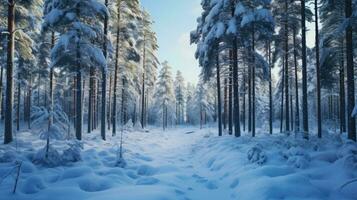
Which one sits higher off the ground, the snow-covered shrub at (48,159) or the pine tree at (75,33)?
the pine tree at (75,33)

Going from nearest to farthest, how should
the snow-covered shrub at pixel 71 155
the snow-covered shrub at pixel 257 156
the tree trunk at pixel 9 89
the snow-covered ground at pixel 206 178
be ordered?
the snow-covered ground at pixel 206 178
the snow-covered shrub at pixel 257 156
the snow-covered shrub at pixel 71 155
the tree trunk at pixel 9 89

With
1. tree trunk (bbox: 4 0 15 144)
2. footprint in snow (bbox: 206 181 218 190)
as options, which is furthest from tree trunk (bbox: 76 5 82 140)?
footprint in snow (bbox: 206 181 218 190)

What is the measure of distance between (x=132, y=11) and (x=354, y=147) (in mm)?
20006

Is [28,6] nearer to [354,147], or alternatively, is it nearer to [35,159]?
[35,159]

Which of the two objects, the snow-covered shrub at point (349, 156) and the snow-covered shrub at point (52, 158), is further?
the snow-covered shrub at point (52, 158)

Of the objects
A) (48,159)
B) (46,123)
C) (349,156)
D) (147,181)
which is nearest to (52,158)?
(48,159)

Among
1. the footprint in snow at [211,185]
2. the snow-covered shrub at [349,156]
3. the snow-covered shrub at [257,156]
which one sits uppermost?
the snow-covered shrub at [349,156]

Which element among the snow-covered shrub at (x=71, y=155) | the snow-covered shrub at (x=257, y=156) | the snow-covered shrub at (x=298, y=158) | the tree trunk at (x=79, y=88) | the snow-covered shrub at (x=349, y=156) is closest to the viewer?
the snow-covered shrub at (x=349, y=156)

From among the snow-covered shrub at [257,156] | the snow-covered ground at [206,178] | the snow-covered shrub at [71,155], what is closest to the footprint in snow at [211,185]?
the snow-covered ground at [206,178]

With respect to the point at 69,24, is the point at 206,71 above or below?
below

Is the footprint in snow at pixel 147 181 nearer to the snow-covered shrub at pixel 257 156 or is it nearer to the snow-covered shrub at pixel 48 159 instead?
the snow-covered shrub at pixel 48 159

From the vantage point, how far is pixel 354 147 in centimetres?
883

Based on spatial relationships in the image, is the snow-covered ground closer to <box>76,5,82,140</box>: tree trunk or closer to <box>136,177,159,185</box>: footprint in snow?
<box>136,177,159,185</box>: footprint in snow

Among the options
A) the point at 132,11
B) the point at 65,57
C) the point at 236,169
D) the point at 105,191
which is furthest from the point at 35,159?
the point at 132,11
